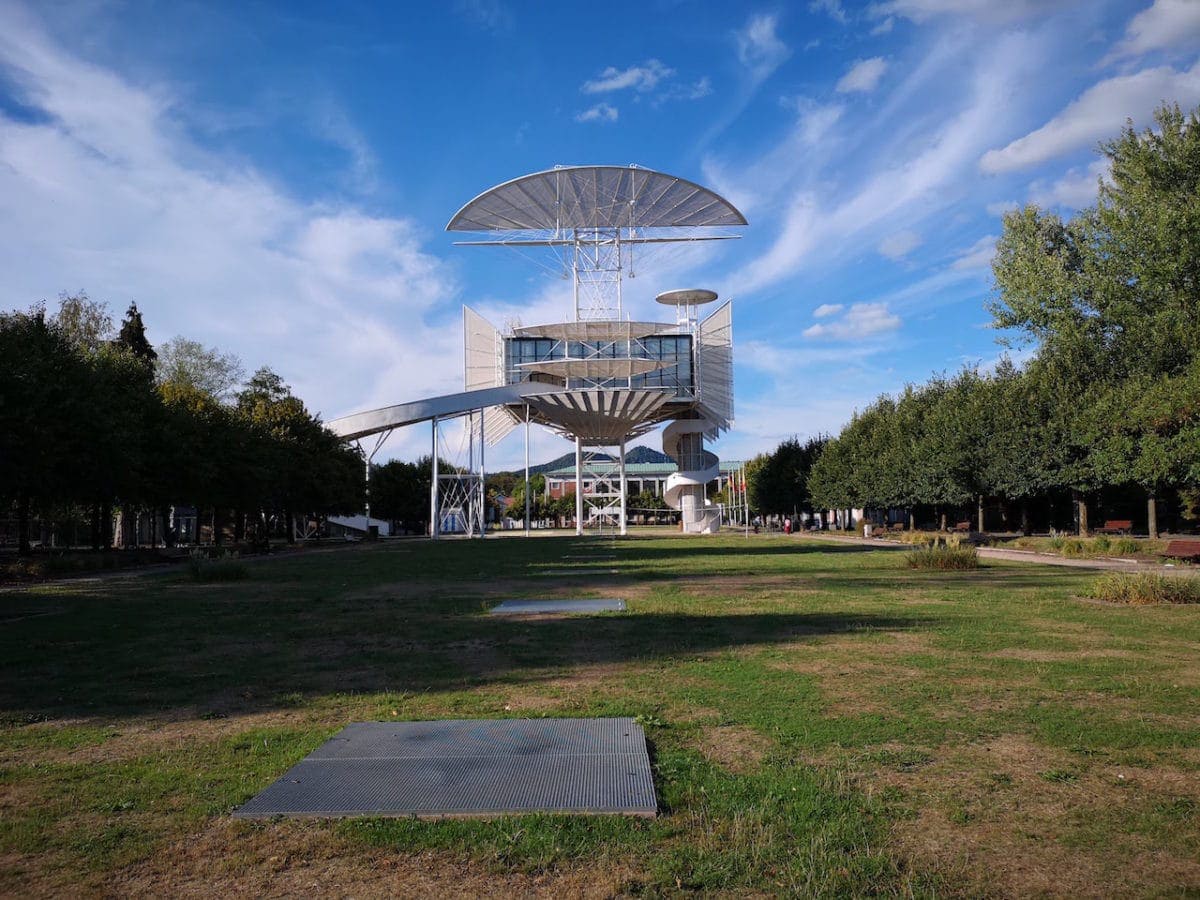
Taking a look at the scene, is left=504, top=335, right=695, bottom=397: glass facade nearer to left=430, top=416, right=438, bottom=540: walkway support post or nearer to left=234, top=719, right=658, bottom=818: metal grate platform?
left=430, top=416, right=438, bottom=540: walkway support post

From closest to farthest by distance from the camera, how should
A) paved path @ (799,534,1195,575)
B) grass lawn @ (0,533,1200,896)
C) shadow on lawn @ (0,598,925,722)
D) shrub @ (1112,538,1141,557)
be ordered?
grass lawn @ (0,533,1200,896), shadow on lawn @ (0,598,925,722), paved path @ (799,534,1195,575), shrub @ (1112,538,1141,557)

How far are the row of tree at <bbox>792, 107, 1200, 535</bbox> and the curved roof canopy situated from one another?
2411cm

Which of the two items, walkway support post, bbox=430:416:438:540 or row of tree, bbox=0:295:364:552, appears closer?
row of tree, bbox=0:295:364:552

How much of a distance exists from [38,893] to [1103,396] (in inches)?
1659

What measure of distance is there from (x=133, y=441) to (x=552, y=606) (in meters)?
21.8

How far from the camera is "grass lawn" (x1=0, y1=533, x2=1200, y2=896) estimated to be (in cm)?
475

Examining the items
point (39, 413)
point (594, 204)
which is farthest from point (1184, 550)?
point (594, 204)

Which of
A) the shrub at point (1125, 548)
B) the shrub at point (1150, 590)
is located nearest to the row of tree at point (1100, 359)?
the shrub at point (1125, 548)

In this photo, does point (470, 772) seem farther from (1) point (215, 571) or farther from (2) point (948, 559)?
(2) point (948, 559)

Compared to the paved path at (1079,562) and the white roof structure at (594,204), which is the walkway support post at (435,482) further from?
the paved path at (1079,562)

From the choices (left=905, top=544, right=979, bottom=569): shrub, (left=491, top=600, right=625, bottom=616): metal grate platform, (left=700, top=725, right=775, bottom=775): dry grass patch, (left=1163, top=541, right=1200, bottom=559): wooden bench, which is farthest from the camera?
(left=1163, top=541, right=1200, bottom=559): wooden bench

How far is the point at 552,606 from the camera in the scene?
675 inches

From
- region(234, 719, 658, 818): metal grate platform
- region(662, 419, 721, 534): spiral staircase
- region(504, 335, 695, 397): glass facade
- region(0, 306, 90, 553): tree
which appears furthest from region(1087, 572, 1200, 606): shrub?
region(504, 335, 695, 397): glass facade

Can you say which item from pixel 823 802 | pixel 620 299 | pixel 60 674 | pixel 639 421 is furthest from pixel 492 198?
pixel 823 802
